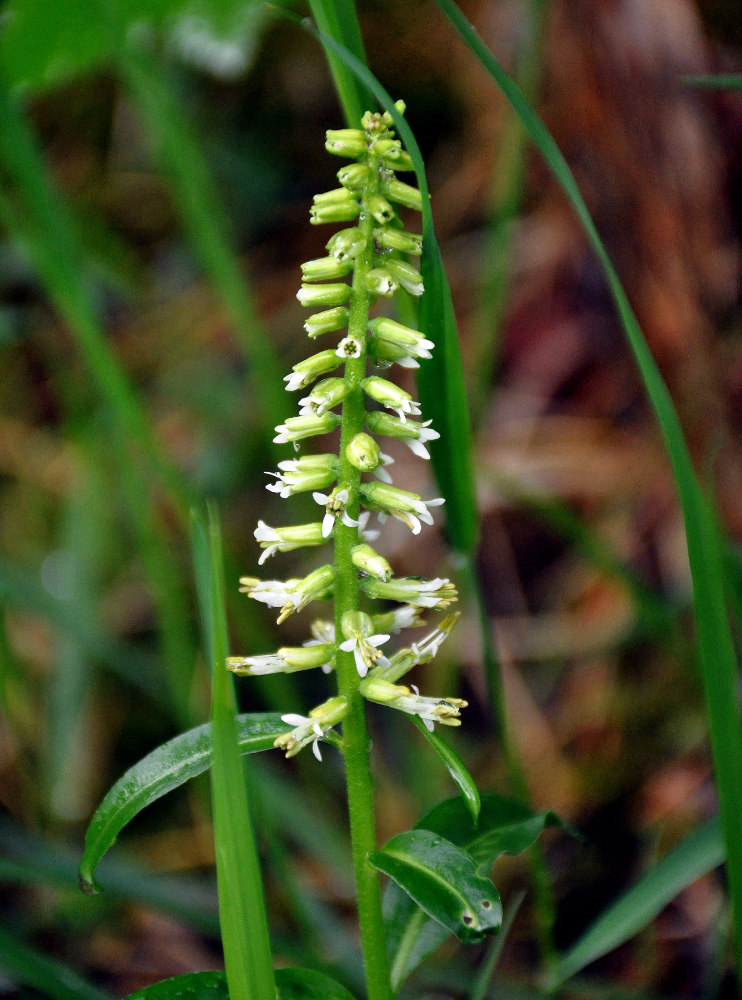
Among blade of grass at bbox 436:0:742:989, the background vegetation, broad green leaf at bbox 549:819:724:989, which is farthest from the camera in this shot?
the background vegetation

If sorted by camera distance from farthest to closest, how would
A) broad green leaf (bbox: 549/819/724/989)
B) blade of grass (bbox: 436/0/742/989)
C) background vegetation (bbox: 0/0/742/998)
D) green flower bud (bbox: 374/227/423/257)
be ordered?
background vegetation (bbox: 0/0/742/998), broad green leaf (bbox: 549/819/724/989), green flower bud (bbox: 374/227/423/257), blade of grass (bbox: 436/0/742/989)

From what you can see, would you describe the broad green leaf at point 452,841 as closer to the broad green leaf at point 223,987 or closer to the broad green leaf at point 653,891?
the broad green leaf at point 223,987

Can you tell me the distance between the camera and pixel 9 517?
13.1 ft

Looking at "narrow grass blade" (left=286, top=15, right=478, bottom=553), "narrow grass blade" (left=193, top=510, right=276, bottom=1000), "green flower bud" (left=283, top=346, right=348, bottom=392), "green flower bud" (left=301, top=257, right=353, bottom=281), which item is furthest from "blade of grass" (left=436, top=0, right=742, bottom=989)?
"narrow grass blade" (left=193, top=510, right=276, bottom=1000)

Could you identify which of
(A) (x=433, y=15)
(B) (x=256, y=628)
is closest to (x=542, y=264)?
(A) (x=433, y=15)

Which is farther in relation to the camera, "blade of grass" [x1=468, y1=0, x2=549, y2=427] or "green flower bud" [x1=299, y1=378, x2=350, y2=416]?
"blade of grass" [x1=468, y1=0, x2=549, y2=427]

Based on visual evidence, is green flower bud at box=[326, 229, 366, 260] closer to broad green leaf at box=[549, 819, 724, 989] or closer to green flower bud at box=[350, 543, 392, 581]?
green flower bud at box=[350, 543, 392, 581]

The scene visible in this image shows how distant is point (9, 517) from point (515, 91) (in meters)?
3.49

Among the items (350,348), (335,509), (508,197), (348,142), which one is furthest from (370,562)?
(508,197)

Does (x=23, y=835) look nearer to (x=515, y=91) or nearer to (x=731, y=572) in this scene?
(x=731, y=572)

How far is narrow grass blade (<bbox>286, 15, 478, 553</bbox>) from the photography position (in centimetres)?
126

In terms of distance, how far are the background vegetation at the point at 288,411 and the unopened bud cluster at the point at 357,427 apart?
62 cm

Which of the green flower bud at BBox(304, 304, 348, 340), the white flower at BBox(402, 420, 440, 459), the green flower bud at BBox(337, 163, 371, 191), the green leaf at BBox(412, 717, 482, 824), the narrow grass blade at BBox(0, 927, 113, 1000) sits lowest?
the narrow grass blade at BBox(0, 927, 113, 1000)

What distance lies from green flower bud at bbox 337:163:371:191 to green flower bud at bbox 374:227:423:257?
0.29ft
